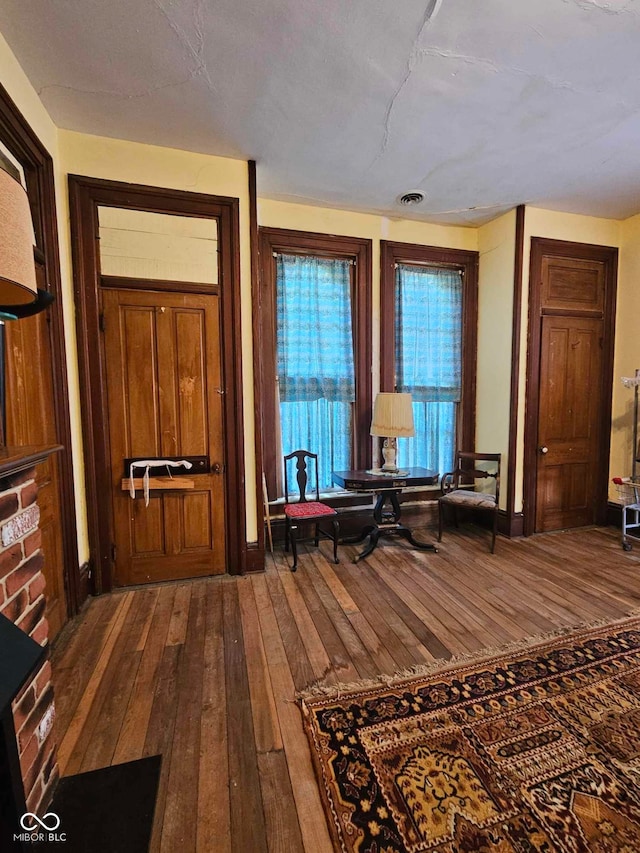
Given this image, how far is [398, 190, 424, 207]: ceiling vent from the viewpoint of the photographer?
3.15 m

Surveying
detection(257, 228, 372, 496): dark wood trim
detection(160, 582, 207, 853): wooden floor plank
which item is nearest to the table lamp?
detection(257, 228, 372, 496): dark wood trim

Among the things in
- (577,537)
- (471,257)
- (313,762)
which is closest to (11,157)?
(313,762)

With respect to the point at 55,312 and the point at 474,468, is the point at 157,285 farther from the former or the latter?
the point at 474,468

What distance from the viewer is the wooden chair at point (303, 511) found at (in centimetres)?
301

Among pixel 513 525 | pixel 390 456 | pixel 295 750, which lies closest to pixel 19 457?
pixel 295 750

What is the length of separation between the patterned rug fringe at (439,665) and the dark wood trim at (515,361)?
143cm

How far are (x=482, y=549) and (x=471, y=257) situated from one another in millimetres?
2876

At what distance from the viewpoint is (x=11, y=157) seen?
6.34 feet

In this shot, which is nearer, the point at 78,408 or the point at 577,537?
the point at 78,408

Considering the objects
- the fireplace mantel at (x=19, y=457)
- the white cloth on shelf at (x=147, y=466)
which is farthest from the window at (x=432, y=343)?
the fireplace mantel at (x=19, y=457)

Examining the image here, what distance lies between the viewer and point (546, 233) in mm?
3541

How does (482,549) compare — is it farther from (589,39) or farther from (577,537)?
(589,39)

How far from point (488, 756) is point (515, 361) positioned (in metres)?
3.05

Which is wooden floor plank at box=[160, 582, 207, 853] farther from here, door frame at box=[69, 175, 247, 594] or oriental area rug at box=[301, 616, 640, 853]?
door frame at box=[69, 175, 247, 594]
